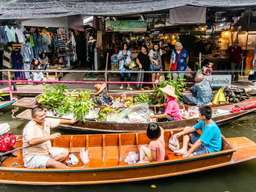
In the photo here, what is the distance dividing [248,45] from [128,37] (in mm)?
5018

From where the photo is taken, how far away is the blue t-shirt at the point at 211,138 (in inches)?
242

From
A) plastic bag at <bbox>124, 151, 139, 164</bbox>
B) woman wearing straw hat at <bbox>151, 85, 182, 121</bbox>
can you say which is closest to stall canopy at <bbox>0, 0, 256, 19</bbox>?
woman wearing straw hat at <bbox>151, 85, 182, 121</bbox>

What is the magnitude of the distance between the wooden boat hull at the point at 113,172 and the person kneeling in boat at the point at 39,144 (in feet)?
0.64

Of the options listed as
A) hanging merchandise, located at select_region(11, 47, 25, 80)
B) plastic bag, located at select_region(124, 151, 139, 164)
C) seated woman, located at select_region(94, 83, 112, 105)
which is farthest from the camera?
hanging merchandise, located at select_region(11, 47, 25, 80)

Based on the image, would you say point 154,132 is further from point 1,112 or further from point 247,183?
point 1,112

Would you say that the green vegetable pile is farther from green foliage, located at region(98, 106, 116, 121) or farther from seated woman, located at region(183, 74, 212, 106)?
seated woman, located at region(183, 74, 212, 106)

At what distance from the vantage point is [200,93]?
906cm

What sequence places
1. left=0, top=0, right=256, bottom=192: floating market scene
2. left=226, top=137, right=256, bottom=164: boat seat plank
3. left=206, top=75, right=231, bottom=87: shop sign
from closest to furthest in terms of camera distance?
A: left=0, top=0, right=256, bottom=192: floating market scene, left=226, top=137, right=256, bottom=164: boat seat plank, left=206, top=75, right=231, bottom=87: shop sign

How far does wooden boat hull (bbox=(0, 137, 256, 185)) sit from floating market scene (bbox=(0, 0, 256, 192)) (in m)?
0.02

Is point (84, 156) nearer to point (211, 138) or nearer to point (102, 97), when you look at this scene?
point (211, 138)

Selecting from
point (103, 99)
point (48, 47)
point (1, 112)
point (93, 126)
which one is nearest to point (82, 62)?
point (48, 47)

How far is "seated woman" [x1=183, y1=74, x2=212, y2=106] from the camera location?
8.98 metres

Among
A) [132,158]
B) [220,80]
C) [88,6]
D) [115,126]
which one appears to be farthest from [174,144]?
[88,6]

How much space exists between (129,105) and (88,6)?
3708 millimetres
